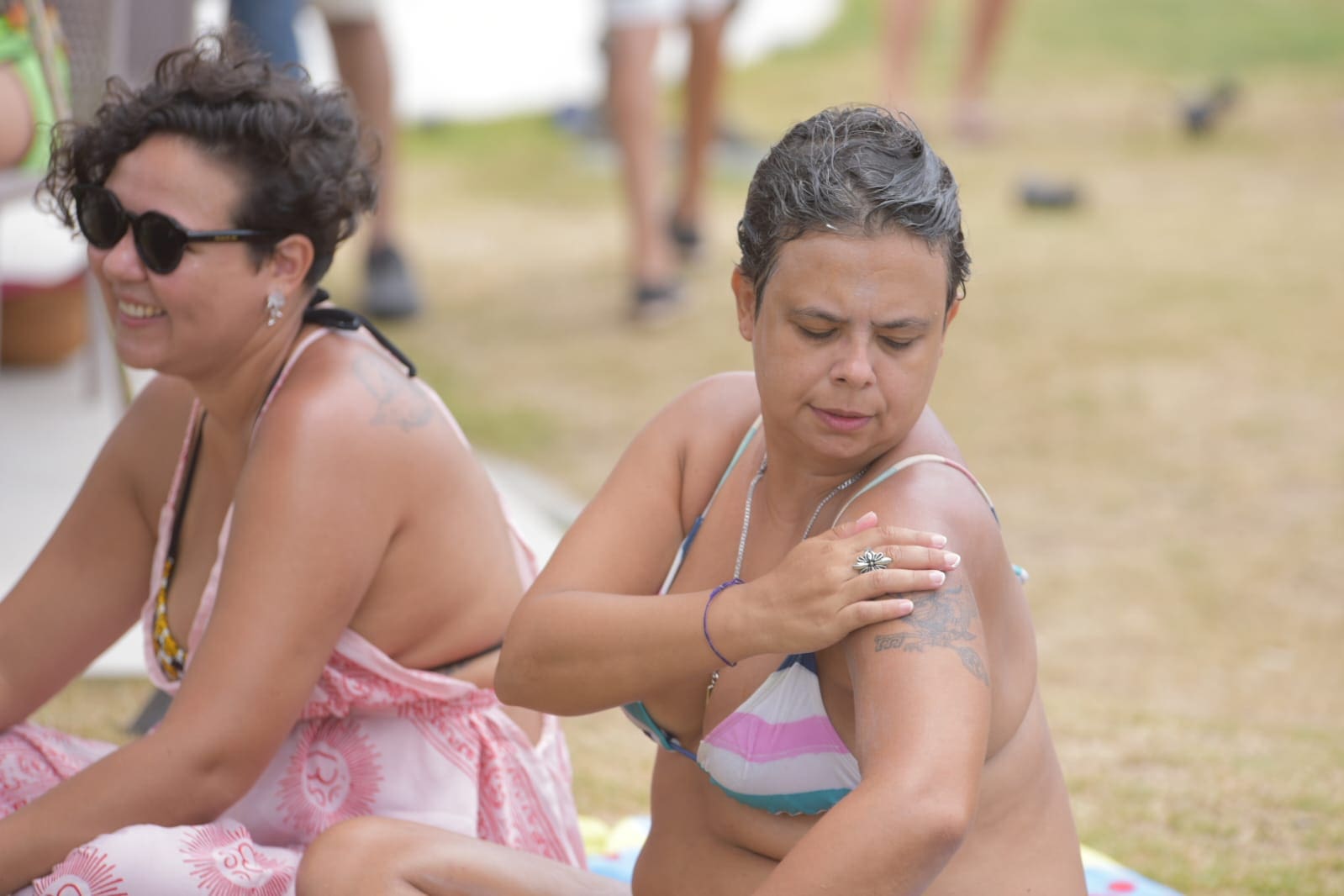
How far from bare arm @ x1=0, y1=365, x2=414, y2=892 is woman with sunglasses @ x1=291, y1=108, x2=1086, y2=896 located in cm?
26

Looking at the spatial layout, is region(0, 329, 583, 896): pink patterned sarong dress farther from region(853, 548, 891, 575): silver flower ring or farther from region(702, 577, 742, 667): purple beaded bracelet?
region(853, 548, 891, 575): silver flower ring

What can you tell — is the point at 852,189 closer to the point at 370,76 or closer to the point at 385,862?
the point at 385,862

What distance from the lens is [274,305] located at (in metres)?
2.43

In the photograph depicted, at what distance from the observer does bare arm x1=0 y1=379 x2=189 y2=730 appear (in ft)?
8.59

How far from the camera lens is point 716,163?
10180 mm

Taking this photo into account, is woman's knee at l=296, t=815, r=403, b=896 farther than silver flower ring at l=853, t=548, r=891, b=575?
Yes

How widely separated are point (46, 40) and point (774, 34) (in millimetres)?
11550

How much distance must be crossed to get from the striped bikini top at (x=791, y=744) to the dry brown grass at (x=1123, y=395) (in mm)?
1457

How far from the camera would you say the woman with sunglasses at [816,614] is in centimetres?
170

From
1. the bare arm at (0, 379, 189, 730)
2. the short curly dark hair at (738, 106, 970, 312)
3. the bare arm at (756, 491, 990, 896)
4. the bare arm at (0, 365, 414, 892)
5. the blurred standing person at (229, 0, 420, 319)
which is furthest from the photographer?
the blurred standing person at (229, 0, 420, 319)

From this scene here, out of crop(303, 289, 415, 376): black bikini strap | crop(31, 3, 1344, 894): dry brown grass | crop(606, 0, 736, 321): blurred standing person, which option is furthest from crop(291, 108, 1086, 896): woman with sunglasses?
crop(606, 0, 736, 321): blurred standing person

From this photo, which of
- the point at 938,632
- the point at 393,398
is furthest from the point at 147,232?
the point at 938,632

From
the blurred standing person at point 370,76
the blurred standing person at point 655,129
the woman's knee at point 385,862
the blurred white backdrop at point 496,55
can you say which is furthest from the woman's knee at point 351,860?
the blurred white backdrop at point 496,55

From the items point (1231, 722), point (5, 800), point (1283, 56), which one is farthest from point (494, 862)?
point (1283, 56)
